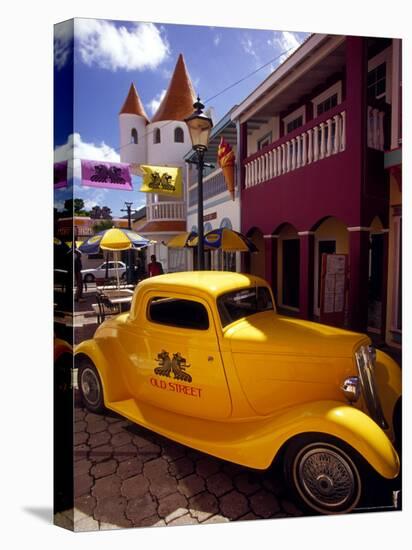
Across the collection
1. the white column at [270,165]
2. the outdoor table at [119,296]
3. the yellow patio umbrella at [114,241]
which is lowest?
the outdoor table at [119,296]

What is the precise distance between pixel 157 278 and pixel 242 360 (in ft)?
3.42

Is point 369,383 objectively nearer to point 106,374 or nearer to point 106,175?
point 106,374

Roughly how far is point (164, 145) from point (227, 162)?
66 cm

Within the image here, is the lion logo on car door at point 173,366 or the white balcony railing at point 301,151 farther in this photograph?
the white balcony railing at point 301,151

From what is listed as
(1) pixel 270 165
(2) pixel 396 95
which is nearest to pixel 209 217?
(1) pixel 270 165

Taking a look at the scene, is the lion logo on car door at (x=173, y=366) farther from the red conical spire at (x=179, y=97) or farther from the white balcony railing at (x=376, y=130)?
the white balcony railing at (x=376, y=130)

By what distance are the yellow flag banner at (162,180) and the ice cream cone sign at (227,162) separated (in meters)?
0.47

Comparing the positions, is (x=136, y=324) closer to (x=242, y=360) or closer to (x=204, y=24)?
(x=242, y=360)

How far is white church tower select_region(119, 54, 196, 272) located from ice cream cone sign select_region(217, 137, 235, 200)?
12.8 inches

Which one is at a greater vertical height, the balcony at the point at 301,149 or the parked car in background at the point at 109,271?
the balcony at the point at 301,149

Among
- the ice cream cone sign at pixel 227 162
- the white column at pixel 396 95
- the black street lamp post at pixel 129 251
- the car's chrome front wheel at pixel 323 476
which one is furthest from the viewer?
the ice cream cone sign at pixel 227 162

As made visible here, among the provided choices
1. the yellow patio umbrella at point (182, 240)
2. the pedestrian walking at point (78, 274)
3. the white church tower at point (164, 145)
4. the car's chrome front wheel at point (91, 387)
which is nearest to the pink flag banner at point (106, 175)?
the white church tower at point (164, 145)

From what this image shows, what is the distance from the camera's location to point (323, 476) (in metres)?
2.14

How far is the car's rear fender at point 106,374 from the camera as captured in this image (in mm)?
2947
